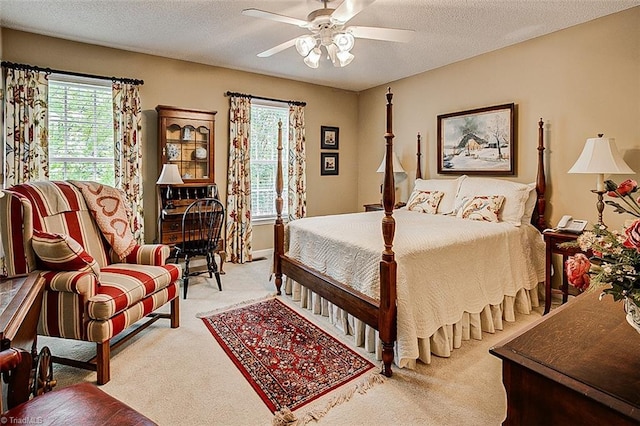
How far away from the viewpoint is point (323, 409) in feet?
6.13

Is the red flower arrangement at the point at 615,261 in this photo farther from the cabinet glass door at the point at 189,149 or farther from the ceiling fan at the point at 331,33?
the cabinet glass door at the point at 189,149

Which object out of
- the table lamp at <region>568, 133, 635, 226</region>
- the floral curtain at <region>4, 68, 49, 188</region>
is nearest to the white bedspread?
the table lamp at <region>568, 133, 635, 226</region>

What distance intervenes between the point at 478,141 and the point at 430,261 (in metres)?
2.44

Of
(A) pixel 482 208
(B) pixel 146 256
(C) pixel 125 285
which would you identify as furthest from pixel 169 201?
A: (A) pixel 482 208

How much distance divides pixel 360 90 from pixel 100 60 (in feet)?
12.4

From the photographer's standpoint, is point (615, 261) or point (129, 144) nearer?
point (615, 261)

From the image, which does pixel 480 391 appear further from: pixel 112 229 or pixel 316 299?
pixel 112 229

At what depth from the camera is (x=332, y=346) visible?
8.36ft

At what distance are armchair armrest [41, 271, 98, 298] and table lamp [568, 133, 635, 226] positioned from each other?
3.69m

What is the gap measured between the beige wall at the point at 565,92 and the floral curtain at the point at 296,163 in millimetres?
1937

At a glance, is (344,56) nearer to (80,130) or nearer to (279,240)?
(279,240)

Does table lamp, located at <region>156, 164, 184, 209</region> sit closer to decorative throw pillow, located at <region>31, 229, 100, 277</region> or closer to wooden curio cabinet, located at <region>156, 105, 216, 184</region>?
wooden curio cabinet, located at <region>156, 105, 216, 184</region>

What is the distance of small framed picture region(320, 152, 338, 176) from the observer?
5699mm

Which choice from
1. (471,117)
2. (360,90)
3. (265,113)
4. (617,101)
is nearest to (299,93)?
(265,113)
